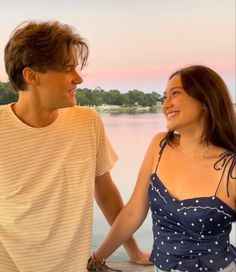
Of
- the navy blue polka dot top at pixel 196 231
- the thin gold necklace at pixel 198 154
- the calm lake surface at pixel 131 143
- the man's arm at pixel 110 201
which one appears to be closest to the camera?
the navy blue polka dot top at pixel 196 231

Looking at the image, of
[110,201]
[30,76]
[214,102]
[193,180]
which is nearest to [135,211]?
[110,201]

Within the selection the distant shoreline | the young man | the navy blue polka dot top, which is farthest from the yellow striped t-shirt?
the distant shoreline

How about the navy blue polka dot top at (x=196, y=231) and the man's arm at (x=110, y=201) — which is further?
the man's arm at (x=110, y=201)

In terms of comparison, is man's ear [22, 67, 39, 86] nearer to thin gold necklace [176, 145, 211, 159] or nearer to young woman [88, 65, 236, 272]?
young woman [88, 65, 236, 272]

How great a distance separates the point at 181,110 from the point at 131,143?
24.2 inches

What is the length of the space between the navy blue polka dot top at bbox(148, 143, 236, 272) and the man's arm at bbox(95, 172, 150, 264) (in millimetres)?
235

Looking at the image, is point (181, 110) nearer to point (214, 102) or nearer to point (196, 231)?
point (214, 102)

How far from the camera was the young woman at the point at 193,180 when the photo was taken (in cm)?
156

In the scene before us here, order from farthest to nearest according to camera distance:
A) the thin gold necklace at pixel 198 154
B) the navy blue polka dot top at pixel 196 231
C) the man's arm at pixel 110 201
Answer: the man's arm at pixel 110 201 → the thin gold necklace at pixel 198 154 → the navy blue polka dot top at pixel 196 231

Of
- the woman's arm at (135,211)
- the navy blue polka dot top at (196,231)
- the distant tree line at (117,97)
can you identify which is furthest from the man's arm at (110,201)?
the distant tree line at (117,97)

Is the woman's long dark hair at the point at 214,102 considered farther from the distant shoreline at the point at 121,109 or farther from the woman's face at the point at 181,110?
the distant shoreline at the point at 121,109

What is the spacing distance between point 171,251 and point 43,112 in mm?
645

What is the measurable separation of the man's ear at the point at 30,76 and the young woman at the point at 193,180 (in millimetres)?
455

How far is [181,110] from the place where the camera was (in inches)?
63.9
